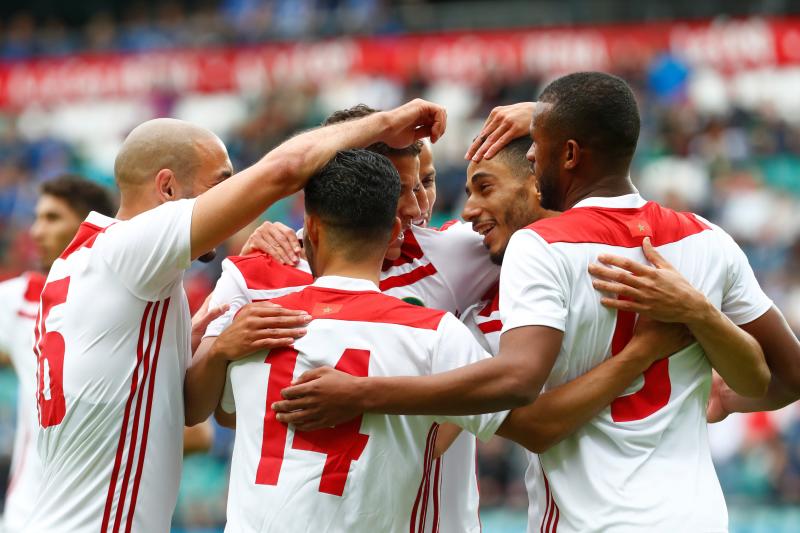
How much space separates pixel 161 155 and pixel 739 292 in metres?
2.17

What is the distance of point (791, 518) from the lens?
10.4 metres

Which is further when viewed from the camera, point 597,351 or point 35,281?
point 35,281

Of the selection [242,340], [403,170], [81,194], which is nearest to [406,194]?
[403,170]

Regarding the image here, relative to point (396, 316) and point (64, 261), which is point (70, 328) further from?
point (396, 316)

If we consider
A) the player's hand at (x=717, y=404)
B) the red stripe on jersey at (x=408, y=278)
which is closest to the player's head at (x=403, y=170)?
the red stripe on jersey at (x=408, y=278)

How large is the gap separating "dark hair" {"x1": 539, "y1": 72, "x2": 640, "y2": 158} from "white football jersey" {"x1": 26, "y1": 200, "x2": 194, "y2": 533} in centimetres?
131

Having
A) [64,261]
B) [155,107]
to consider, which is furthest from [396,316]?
[155,107]

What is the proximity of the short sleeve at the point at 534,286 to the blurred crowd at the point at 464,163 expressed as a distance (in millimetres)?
7729

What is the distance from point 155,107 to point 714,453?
41.4 feet

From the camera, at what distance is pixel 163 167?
13.9 ft

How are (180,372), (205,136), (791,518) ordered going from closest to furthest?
(180,372) < (205,136) < (791,518)

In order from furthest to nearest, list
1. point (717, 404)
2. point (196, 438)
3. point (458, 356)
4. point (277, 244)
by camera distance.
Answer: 1. point (196, 438)
2. point (717, 404)
3. point (277, 244)
4. point (458, 356)

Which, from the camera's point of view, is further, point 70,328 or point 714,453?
point 714,453

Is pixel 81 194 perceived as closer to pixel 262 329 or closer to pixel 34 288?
pixel 34 288
